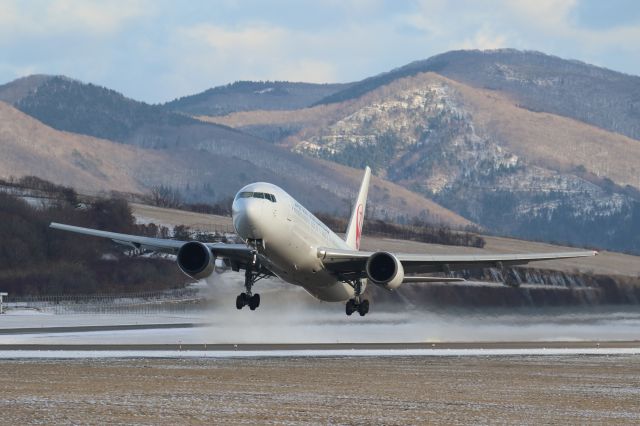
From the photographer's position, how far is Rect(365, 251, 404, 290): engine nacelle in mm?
51375

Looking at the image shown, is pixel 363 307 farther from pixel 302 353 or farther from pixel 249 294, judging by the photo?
pixel 302 353

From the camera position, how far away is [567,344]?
5791cm

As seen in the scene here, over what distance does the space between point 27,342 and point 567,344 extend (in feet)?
88.0

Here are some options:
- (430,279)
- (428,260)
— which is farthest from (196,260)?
(430,279)

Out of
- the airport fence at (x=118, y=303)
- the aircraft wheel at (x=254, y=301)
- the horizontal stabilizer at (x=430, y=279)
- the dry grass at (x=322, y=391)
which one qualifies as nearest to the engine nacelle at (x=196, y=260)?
the aircraft wheel at (x=254, y=301)

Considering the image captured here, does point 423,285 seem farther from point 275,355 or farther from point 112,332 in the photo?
point 275,355

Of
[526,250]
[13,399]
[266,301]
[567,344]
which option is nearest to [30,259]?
[266,301]

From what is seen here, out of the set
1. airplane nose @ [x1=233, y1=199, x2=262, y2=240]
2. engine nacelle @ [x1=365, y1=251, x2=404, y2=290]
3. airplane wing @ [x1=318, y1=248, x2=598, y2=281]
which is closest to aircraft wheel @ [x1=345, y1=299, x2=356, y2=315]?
airplane wing @ [x1=318, y1=248, x2=598, y2=281]

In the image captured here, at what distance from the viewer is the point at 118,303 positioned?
307ft

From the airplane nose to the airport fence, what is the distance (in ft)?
125

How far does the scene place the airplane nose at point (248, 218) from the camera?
44.9 meters

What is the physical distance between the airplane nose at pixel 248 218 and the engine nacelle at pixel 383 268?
24.9 feet

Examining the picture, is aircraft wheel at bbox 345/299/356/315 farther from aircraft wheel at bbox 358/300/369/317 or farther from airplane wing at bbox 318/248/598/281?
airplane wing at bbox 318/248/598/281

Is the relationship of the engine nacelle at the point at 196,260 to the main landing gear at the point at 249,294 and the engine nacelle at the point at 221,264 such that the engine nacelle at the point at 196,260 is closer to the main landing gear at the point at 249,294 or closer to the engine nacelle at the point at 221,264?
the main landing gear at the point at 249,294
